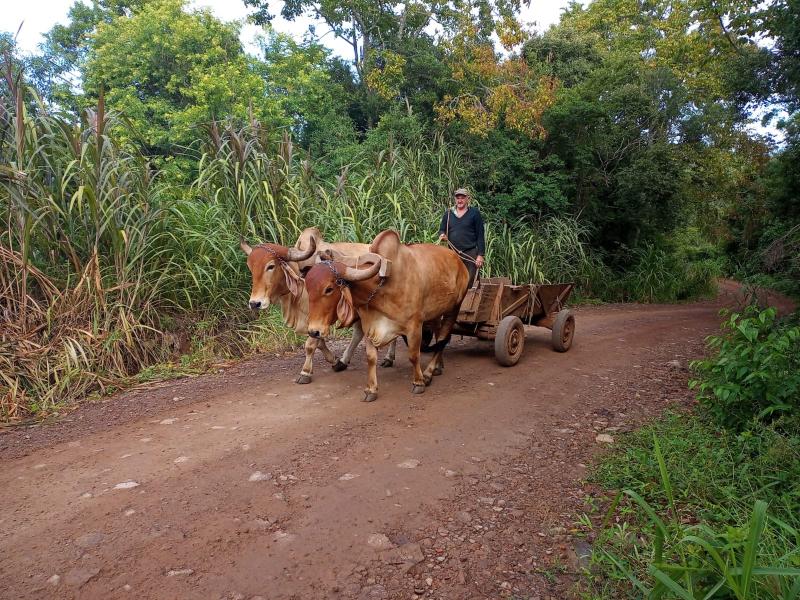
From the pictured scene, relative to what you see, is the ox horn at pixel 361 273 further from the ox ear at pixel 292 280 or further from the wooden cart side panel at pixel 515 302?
the wooden cart side panel at pixel 515 302

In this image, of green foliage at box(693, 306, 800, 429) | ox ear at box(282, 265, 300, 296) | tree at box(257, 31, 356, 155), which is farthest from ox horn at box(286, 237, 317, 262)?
tree at box(257, 31, 356, 155)

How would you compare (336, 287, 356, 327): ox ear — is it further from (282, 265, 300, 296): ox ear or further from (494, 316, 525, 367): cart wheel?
(494, 316, 525, 367): cart wheel

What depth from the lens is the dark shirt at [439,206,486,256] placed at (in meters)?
6.48

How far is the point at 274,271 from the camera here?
5.38 meters

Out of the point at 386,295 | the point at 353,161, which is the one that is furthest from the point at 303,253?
the point at 353,161

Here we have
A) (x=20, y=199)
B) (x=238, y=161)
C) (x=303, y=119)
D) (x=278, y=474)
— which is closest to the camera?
(x=278, y=474)

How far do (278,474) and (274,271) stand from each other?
2294 millimetres

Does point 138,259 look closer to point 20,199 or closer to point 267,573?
point 20,199

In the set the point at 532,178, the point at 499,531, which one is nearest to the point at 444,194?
the point at 532,178

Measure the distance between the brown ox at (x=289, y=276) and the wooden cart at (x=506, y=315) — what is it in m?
1.29

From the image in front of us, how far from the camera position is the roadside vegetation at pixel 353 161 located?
581 centimetres

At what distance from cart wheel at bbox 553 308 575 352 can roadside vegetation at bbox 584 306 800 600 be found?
2129mm

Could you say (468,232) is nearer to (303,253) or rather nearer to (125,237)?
(303,253)

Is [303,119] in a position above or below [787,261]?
above
